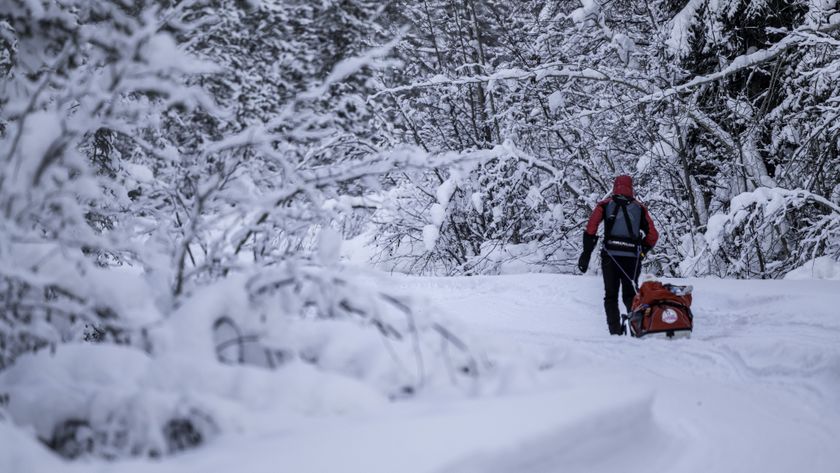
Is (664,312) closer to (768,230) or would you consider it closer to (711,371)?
(711,371)

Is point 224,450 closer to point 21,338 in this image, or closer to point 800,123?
point 21,338

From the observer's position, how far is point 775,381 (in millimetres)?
4395

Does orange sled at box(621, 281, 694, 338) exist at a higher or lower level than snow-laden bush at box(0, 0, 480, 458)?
lower

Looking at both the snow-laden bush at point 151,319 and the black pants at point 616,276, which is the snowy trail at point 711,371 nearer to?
the black pants at point 616,276

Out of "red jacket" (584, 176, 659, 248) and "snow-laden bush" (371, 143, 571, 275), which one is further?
"snow-laden bush" (371, 143, 571, 275)

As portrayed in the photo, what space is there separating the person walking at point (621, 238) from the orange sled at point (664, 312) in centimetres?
83

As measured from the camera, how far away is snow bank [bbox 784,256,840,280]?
306 inches

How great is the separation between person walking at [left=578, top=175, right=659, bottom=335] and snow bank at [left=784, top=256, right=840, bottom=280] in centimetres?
261

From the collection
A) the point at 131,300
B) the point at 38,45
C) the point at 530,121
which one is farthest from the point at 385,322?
the point at 530,121

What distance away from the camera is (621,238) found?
6.73 metres

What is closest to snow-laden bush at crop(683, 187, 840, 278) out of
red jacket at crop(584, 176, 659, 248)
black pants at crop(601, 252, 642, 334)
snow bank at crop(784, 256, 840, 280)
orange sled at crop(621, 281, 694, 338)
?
snow bank at crop(784, 256, 840, 280)

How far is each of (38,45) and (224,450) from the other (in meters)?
2.34

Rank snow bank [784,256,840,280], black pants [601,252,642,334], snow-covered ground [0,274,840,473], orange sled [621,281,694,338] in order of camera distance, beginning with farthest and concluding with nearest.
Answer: snow bank [784,256,840,280]
black pants [601,252,642,334]
orange sled [621,281,694,338]
snow-covered ground [0,274,840,473]

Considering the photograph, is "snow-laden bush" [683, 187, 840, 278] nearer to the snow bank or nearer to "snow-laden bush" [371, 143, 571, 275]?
the snow bank
